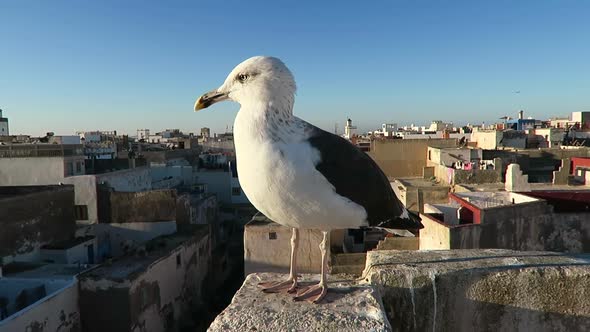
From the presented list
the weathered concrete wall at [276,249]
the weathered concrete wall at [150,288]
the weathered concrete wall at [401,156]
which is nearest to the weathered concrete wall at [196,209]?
the weathered concrete wall at [150,288]

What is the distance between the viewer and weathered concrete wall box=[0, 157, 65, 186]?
756 inches

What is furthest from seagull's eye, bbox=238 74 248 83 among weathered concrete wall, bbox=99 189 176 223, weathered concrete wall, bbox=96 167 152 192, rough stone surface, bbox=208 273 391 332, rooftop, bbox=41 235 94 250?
weathered concrete wall, bbox=96 167 152 192

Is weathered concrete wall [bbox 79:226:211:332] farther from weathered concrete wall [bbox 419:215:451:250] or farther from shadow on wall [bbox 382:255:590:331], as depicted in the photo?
shadow on wall [bbox 382:255:590:331]

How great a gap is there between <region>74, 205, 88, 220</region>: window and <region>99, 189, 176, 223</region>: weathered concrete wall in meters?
0.54

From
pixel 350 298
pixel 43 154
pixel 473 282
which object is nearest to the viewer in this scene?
pixel 350 298

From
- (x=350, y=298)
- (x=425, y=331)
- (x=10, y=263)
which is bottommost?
(x=10, y=263)

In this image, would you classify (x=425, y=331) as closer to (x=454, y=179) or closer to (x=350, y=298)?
(x=350, y=298)

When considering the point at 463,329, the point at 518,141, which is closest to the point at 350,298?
the point at 463,329

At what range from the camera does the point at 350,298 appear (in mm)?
3078

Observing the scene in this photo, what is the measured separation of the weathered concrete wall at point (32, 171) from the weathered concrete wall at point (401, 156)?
15.7 meters

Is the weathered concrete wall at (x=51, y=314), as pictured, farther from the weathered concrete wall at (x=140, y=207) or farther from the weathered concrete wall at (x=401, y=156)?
the weathered concrete wall at (x=401, y=156)

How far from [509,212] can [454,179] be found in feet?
28.8

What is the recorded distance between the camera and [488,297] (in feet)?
10.8

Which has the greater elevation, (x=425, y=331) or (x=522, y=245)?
(x=425, y=331)
